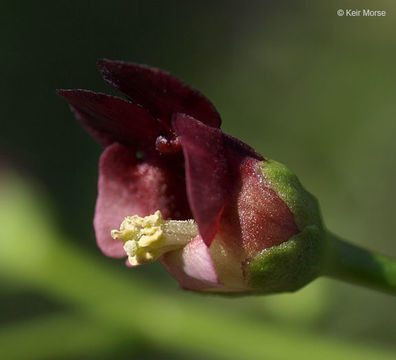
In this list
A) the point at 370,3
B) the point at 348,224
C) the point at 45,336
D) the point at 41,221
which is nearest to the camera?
the point at 45,336

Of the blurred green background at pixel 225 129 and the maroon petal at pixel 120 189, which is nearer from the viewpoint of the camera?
the maroon petal at pixel 120 189

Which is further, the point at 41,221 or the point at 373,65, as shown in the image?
the point at 373,65

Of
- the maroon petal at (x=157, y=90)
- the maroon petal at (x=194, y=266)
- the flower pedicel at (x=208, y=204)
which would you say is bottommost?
the maroon petal at (x=194, y=266)

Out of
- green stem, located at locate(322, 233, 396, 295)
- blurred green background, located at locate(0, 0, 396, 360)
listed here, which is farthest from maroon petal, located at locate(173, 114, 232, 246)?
blurred green background, located at locate(0, 0, 396, 360)

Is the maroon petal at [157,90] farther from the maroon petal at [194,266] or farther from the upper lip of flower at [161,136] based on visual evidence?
the maroon petal at [194,266]

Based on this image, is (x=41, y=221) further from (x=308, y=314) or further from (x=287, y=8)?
Result: (x=287, y=8)

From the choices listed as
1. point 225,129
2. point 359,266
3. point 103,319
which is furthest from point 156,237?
Result: point 225,129

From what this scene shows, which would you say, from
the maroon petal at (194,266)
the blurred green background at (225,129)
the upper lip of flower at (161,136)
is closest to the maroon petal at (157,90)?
the upper lip of flower at (161,136)

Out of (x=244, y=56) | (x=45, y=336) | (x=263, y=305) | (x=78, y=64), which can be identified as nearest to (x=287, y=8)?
(x=244, y=56)
